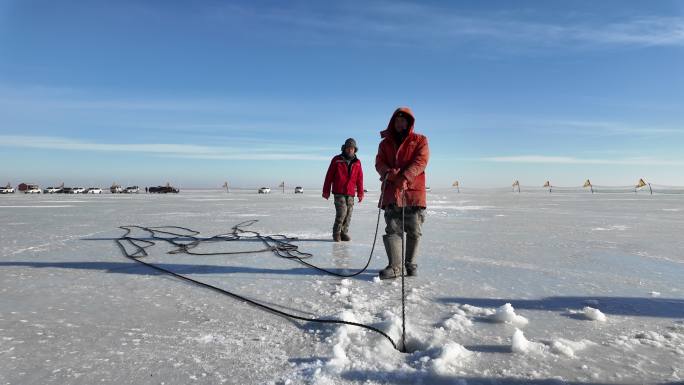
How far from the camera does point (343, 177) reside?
721cm

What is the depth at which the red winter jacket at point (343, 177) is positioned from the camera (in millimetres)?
7180

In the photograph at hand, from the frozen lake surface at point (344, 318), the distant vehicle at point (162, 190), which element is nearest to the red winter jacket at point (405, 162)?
the frozen lake surface at point (344, 318)

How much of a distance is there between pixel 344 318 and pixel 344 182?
4490mm

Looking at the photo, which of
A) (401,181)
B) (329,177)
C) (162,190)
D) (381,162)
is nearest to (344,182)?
(329,177)

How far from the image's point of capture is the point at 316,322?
285 centimetres

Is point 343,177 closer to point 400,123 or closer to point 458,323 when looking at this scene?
point 400,123

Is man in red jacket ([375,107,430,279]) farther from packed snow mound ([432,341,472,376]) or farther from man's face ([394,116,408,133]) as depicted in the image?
packed snow mound ([432,341,472,376])

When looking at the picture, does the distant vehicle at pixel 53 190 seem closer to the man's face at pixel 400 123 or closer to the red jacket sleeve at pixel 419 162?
the man's face at pixel 400 123

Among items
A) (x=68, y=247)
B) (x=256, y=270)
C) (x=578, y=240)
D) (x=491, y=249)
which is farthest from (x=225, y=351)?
(x=578, y=240)

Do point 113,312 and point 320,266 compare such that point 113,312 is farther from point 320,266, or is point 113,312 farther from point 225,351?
point 320,266

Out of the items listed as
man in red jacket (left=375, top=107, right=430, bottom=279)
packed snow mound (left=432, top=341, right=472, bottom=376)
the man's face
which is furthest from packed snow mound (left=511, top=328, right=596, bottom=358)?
the man's face

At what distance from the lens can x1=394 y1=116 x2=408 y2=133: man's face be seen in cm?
428

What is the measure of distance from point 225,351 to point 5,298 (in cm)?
253

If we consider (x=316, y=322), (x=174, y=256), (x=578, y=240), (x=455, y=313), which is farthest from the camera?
(x=578, y=240)
